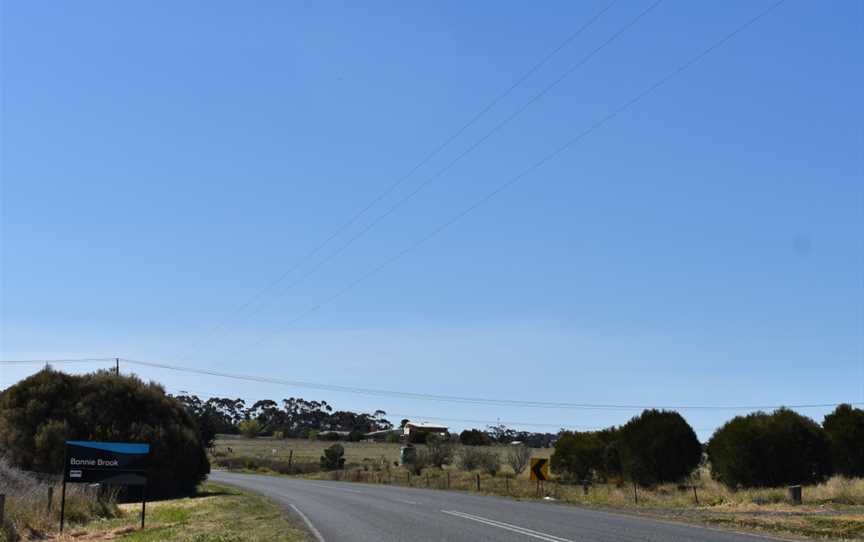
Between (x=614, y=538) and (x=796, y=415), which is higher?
(x=796, y=415)

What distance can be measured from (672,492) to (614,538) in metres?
23.8

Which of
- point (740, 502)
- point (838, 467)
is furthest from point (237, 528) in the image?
point (838, 467)

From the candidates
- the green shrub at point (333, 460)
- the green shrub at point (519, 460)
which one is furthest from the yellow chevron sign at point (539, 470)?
the green shrub at point (333, 460)

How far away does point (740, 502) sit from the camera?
31.4 m

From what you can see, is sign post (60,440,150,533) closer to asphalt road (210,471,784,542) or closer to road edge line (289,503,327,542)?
road edge line (289,503,327,542)

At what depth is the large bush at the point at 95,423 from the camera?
3631 centimetres

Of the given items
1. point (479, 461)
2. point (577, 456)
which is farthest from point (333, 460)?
point (577, 456)

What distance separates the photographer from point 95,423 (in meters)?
37.5

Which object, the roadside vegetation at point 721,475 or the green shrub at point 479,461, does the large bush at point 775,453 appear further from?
the green shrub at point 479,461

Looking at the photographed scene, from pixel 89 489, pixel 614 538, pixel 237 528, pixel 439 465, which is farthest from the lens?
pixel 439 465

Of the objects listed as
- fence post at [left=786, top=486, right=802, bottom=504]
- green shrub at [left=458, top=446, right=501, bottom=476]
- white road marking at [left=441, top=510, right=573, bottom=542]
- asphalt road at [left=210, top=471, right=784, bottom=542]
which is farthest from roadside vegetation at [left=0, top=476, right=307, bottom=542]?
green shrub at [left=458, top=446, right=501, bottom=476]

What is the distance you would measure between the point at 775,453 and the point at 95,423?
2897 centimetres

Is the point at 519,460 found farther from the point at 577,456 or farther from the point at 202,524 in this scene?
the point at 202,524

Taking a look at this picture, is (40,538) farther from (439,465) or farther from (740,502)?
(439,465)
